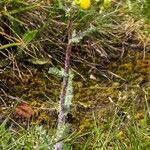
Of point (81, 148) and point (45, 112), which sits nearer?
point (81, 148)

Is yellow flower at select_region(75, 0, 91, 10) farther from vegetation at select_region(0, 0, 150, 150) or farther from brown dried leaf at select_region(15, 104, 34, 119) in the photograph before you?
brown dried leaf at select_region(15, 104, 34, 119)

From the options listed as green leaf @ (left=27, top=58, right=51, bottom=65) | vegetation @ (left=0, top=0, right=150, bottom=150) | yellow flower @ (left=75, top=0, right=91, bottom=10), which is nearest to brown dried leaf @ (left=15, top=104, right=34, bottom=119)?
vegetation @ (left=0, top=0, right=150, bottom=150)

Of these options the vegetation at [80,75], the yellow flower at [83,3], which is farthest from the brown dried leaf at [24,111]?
the yellow flower at [83,3]

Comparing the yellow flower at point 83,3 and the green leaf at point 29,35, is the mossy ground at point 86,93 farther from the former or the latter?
the yellow flower at point 83,3

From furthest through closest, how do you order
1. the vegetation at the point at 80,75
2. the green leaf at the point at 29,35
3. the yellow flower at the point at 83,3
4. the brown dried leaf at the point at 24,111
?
the green leaf at the point at 29,35
the brown dried leaf at the point at 24,111
the vegetation at the point at 80,75
the yellow flower at the point at 83,3

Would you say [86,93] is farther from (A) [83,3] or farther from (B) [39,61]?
(A) [83,3]

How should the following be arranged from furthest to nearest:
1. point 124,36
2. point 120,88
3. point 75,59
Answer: point 124,36 < point 75,59 < point 120,88

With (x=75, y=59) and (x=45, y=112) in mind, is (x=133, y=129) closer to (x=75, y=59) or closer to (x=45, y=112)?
(x=45, y=112)

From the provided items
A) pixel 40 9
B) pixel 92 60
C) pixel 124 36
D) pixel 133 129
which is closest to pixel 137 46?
pixel 124 36
